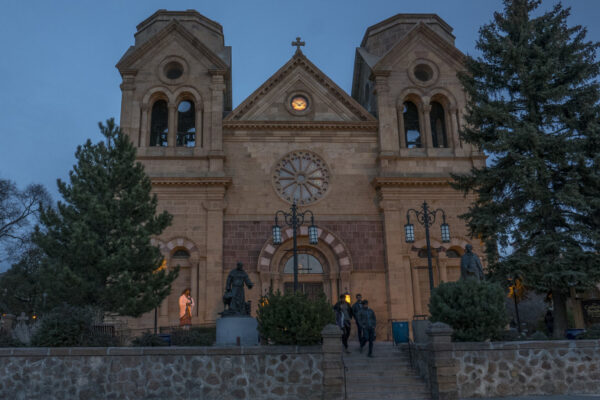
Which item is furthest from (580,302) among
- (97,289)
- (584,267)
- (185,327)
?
(97,289)

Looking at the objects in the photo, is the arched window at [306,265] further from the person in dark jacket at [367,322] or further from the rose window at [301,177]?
the person in dark jacket at [367,322]

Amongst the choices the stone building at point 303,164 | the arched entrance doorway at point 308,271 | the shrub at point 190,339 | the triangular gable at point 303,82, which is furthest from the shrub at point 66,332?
the triangular gable at point 303,82

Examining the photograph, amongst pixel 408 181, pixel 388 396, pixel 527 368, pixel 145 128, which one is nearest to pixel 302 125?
pixel 408 181

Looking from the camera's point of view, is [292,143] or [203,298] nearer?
[203,298]

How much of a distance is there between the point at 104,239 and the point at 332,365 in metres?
9.74

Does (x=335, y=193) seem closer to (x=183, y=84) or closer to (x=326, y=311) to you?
(x=183, y=84)

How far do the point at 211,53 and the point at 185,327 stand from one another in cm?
1502

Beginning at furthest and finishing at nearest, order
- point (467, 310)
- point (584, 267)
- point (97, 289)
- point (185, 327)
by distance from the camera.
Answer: point (185, 327), point (97, 289), point (584, 267), point (467, 310)

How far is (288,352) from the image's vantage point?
13102 mm

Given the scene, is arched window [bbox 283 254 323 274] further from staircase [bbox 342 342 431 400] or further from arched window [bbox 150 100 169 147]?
arched window [bbox 150 100 169 147]

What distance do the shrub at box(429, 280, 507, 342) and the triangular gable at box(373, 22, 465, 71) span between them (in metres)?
17.4

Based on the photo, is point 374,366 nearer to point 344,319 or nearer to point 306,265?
point 344,319

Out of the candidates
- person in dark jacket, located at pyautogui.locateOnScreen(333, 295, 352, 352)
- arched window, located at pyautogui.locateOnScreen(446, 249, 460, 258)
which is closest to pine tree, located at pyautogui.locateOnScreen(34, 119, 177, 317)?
person in dark jacket, located at pyautogui.locateOnScreen(333, 295, 352, 352)

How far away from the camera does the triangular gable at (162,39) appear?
2781 centimetres
